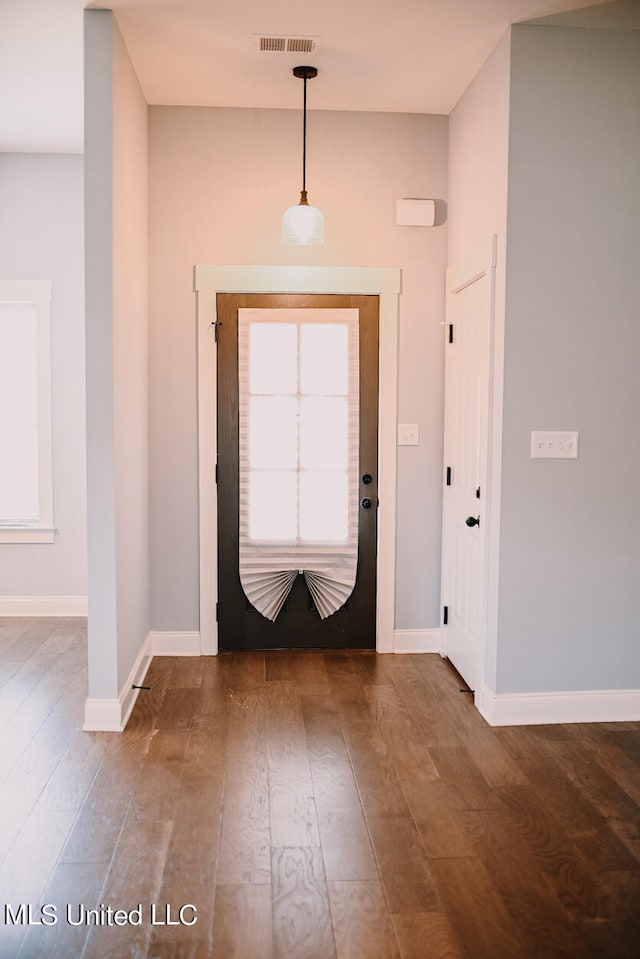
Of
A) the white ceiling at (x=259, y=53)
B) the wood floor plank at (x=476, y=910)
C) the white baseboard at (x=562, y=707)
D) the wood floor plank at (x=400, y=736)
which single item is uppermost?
the white ceiling at (x=259, y=53)

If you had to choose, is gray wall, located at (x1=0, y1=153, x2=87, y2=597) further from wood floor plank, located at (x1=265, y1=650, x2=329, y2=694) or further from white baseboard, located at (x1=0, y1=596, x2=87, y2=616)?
wood floor plank, located at (x1=265, y1=650, x2=329, y2=694)

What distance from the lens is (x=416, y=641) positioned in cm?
472

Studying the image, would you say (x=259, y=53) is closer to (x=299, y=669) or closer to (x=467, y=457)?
(x=467, y=457)

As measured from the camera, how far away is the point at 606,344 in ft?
11.8

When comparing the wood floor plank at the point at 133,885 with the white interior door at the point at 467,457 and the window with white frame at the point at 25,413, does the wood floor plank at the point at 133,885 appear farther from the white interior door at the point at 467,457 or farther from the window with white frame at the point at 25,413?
the window with white frame at the point at 25,413

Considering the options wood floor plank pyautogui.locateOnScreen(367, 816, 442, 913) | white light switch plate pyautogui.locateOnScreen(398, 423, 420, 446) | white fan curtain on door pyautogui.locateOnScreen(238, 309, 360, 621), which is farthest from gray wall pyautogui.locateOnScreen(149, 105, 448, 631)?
wood floor plank pyautogui.locateOnScreen(367, 816, 442, 913)

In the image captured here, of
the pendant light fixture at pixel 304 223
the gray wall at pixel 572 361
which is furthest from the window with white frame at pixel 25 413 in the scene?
the gray wall at pixel 572 361

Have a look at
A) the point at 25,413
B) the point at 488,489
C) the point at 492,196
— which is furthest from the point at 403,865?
the point at 25,413

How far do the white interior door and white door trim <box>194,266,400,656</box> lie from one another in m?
0.30

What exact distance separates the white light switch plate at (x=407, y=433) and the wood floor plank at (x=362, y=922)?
2.63 m

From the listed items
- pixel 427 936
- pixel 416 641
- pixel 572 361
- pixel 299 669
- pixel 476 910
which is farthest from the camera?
pixel 416 641

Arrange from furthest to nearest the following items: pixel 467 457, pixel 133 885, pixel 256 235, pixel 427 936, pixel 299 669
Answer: pixel 256 235, pixel 299 669, pixel 467 457, pixel 133 885, pixel 427 936

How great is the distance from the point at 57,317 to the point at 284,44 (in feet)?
7.73

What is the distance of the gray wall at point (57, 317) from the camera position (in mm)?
5219
